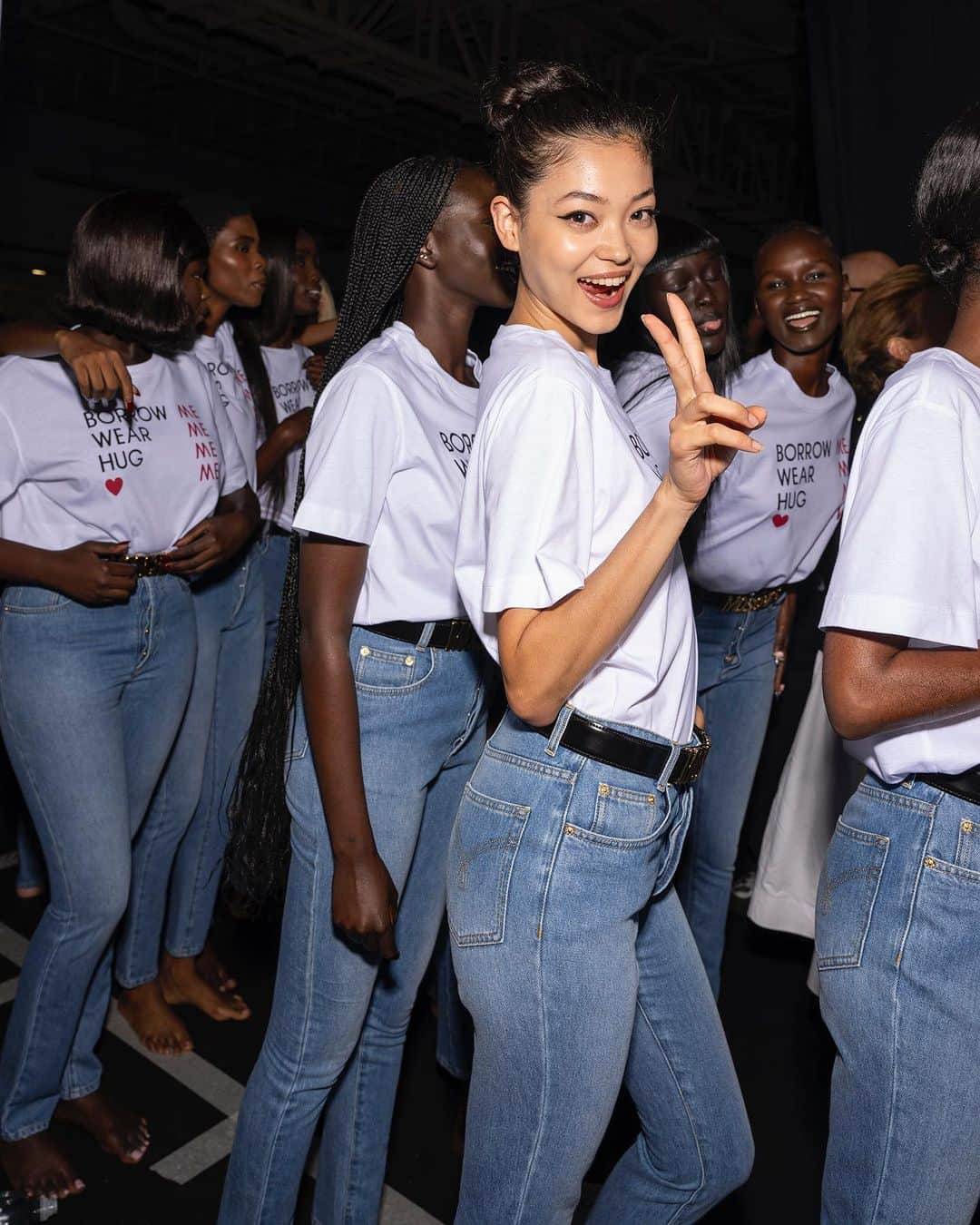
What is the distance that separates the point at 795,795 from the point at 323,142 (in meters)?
10.4

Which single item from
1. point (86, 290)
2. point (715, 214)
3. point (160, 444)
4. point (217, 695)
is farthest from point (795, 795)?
point (715, 214)

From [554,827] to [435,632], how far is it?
1.52ft

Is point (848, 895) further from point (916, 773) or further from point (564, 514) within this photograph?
point (564, 514)

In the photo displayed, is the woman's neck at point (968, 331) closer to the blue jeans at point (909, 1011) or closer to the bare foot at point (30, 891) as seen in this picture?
the blue jeans at point (909, 1011)

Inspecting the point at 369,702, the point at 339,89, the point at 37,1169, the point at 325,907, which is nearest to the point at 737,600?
the point at 369,702

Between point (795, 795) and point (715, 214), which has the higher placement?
point (715, 214)

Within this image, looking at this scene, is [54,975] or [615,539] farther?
[54,975]

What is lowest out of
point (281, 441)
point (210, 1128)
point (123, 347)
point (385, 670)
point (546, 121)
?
point (210, 1128)

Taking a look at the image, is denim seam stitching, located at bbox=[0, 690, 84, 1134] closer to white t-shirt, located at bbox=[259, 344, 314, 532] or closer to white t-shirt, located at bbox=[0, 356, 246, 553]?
white t-shirt, located at bbox=[0, 356, 246, 553]

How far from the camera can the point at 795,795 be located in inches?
101

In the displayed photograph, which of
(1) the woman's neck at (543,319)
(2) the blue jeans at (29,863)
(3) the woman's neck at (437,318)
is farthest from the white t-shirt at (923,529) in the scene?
(2) the blue jeans at (29,863)

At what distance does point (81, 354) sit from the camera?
1.94m

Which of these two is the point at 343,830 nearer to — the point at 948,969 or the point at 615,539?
the point at 615,539

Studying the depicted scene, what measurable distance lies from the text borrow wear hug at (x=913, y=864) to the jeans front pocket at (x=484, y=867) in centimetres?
36
